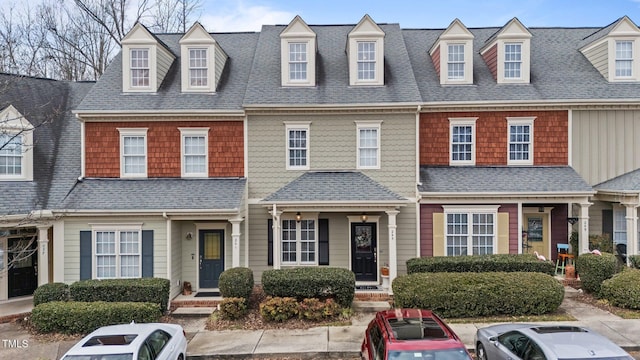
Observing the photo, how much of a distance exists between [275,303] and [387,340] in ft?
18.1

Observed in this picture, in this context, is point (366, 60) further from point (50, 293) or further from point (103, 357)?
point (50, 293)

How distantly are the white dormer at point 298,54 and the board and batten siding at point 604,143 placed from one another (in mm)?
10253

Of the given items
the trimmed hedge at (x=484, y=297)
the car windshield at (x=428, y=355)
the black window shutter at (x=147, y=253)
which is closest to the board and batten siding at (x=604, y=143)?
the trimmed hedge at (x=484, y=297)

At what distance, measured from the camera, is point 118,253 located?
13.9 metres

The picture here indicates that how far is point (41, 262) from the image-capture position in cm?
1369

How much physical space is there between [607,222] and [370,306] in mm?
9999

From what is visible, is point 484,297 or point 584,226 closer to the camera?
point 484,297

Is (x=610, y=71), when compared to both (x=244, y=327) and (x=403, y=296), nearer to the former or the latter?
(x=403, y=296)

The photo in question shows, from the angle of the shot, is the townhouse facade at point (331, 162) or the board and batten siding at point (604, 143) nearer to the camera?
the townhouse facade at point (331, 162)

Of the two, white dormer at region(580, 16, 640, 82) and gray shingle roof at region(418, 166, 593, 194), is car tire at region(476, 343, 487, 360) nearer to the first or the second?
gray shingle roof at region(418, 166, 593, 194)

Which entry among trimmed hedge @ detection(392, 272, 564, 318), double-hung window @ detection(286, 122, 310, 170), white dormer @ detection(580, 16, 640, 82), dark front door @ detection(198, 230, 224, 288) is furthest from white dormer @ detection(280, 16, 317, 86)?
white dormer @ detection(580, 16, 640, 82)

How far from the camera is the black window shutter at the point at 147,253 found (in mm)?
13891

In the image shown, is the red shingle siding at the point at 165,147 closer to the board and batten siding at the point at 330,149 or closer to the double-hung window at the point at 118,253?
the board and batten siding at the point at 330,149

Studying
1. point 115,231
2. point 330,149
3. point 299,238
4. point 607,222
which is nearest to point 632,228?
point 607,222
